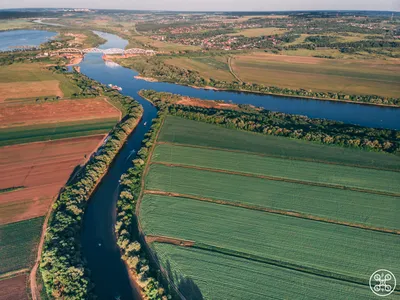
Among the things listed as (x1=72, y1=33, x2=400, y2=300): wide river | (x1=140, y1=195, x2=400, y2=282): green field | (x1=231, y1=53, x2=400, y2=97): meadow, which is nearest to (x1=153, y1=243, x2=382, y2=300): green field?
(x1=140, y1=195, x2=400, y2=282): green field

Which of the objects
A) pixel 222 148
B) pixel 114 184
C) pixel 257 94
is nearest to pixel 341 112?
pixel 257 94

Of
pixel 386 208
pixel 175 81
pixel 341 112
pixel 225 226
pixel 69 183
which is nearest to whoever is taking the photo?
pixel 225 226

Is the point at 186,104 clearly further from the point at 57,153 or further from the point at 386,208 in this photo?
the point at 386,208

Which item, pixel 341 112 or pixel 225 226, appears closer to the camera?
pixel 225 226

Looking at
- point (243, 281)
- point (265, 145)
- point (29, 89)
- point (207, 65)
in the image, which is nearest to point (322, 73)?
point (207, 65)

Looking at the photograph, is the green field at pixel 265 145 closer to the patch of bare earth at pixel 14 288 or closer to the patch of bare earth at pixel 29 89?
the patch of bare earth at pixel 14 288

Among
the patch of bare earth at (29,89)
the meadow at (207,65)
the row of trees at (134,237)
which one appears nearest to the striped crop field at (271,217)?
the row of trees at (134,237)
